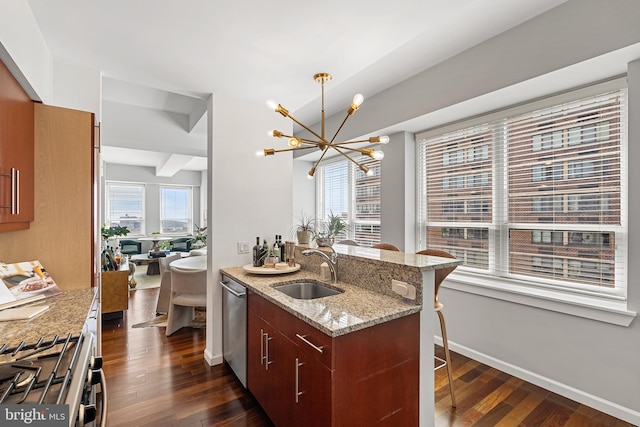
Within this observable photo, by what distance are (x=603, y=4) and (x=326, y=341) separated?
2.65 metres

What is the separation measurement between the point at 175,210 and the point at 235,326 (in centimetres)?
818

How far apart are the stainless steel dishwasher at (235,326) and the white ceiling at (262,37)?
1772 mm

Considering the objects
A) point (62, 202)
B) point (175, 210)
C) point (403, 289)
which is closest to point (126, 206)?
point (175, 210)

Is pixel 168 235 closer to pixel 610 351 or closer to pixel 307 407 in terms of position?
pixel 307 407

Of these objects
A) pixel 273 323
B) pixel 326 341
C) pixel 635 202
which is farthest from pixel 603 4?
pixel 273 323

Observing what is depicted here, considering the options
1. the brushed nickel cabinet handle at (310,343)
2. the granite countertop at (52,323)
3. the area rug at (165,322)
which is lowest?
the area rug at (165,322)

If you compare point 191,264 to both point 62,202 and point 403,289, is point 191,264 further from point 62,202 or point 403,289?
point 403,289

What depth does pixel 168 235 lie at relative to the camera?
927 cm

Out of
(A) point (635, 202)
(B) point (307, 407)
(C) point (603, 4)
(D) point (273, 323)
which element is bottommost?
(B) point (307, 407)

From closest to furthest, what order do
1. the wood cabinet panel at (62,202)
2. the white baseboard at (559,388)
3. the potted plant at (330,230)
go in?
the wood cabinet panel at (62,202)
the white baseboard at (559,388)
the potted plant at (330,230)

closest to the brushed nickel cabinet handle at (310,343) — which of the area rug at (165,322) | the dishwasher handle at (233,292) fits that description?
the dishwasher handle at (233,292)

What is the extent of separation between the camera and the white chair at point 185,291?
11.2 feet

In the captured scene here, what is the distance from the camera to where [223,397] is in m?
2.28

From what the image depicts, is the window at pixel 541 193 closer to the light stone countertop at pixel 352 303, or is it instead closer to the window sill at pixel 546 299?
the window sill at pixel 546 299
